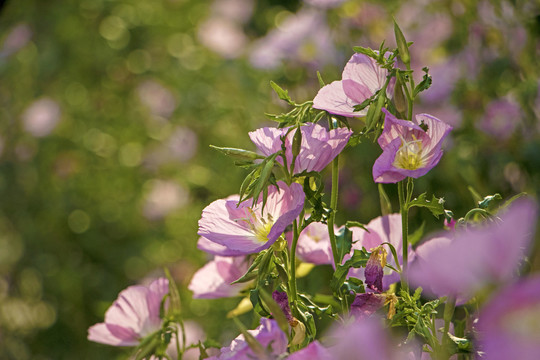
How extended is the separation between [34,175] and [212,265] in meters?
1.95

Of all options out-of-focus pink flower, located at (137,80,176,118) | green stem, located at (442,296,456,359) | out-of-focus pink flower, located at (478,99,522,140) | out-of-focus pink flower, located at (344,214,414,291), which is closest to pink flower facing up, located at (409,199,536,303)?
green stem, located at (442,296,456,359)

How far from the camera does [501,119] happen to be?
1.37 metres

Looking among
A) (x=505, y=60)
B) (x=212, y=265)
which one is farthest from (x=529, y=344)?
(x=505, y=60)

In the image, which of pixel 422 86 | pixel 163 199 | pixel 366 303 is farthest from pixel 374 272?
pixel 163 199

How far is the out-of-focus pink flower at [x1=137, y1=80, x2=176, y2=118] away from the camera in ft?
8.67

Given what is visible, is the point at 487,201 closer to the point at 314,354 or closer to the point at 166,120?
the point at 314,354

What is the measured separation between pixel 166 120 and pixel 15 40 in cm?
75

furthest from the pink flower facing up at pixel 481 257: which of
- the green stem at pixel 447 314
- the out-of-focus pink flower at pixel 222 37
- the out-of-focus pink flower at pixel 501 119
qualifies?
the out-of-focus pink flower at pixel 222 37

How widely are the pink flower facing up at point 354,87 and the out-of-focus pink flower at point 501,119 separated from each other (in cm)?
93

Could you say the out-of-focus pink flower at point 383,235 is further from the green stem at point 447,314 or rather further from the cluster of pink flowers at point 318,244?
the green stem at point 447,314

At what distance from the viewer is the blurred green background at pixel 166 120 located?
140 cm

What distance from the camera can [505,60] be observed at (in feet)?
4.46

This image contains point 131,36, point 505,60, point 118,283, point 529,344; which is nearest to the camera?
point 529,344

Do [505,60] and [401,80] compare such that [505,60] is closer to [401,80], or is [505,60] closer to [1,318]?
[401,80]
